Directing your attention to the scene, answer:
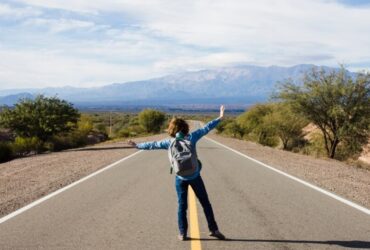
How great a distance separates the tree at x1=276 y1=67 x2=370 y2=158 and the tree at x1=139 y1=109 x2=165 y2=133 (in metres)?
60.2

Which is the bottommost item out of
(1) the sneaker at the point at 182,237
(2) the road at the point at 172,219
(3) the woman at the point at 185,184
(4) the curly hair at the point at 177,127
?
(2) the road at the point at 172,219

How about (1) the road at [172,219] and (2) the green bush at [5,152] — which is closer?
(1) the road at [172,219]

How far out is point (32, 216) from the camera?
812cm

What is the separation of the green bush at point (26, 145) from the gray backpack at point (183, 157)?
86.8ft

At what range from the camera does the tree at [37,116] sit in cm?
3356

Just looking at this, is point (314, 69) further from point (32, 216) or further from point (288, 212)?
point (32, 216)

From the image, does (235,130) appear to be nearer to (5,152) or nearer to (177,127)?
(5,152)

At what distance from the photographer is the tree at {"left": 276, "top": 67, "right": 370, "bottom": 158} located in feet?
87.7

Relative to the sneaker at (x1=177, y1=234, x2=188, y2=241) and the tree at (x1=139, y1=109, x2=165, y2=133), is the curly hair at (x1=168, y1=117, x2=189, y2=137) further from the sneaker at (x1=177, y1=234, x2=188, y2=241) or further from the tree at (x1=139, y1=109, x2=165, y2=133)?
the tree at (x1=139, y1=109, x2=165, y2=133)

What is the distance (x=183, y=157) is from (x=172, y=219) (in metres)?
1.69

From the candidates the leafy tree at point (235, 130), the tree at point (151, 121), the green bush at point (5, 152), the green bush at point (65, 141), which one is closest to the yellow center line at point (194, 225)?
the green bush at point (5, 152)

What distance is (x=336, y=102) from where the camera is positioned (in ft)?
89.7

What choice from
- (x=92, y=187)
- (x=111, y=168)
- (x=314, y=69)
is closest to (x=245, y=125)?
(x=314, y=69)

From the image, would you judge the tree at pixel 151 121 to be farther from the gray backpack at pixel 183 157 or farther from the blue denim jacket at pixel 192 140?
the gray backpack at pixel 183 157
